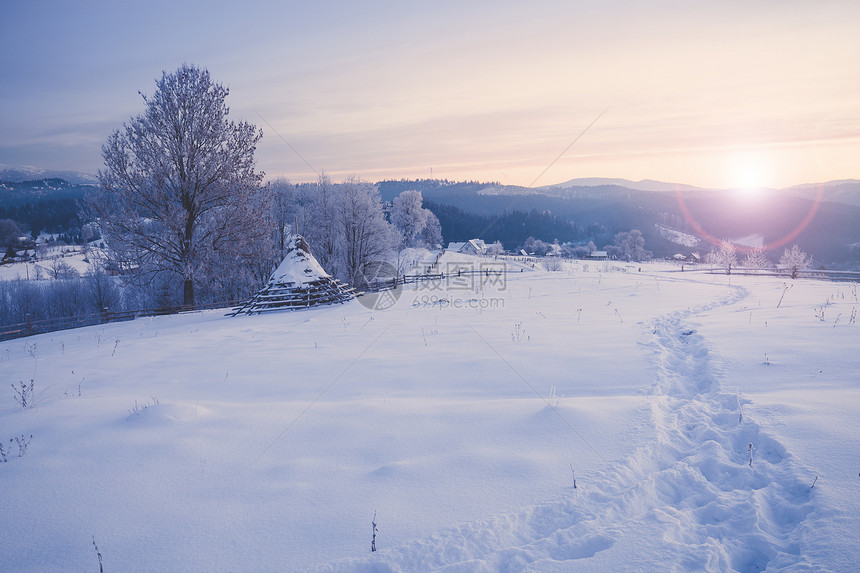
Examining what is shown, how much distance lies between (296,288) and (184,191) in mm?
7214

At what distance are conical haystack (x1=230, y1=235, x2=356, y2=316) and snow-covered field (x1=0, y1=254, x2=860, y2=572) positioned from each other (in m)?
9.59

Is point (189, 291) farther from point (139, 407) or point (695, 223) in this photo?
point (695, 223)

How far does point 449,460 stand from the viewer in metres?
4.75

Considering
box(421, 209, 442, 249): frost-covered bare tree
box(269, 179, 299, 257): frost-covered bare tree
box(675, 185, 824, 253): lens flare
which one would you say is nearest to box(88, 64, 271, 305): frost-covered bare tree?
box(269, 179, 299, 257): frost-covered bare tree

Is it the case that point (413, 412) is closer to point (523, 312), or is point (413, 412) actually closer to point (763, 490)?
point (763, 490)

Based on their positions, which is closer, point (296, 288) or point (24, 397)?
point (24, 397)

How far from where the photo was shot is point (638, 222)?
545 ft

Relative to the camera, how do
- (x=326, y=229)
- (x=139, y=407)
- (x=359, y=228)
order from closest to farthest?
(x=139, y=407) → (x=359, y=228) → (x=326, y=229)

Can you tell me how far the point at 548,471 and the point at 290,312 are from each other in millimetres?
16528

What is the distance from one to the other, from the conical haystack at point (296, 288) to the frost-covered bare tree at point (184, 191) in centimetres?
194

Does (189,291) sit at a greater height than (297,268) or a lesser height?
lesser

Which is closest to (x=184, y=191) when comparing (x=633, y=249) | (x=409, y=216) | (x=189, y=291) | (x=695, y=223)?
(x=189, y=291)

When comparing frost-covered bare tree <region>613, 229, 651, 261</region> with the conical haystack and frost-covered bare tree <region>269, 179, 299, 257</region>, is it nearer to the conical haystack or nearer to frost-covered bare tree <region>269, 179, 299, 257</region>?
frost-covered bare tree <region>269, 179, 299, 257</region>

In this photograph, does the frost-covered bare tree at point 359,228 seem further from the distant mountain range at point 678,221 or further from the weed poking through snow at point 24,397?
the distant mountain range at point 678,221
